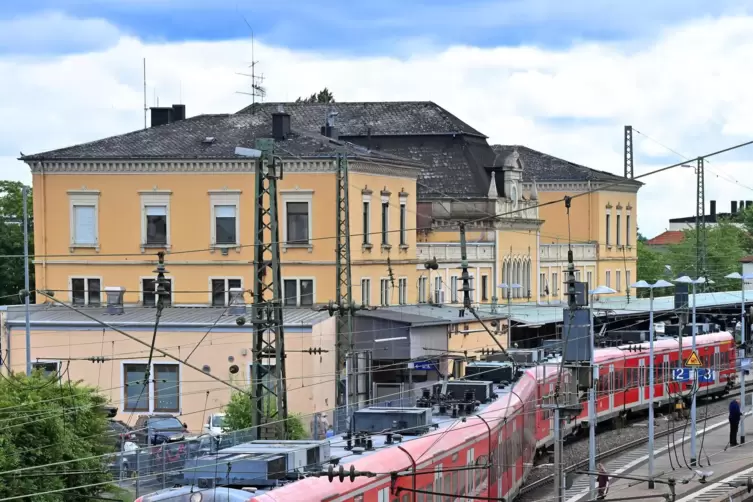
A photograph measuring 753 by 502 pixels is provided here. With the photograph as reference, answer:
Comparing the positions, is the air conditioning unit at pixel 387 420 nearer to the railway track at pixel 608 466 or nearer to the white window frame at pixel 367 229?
the railway track at pixel 608 466

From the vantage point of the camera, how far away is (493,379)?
4144 cm

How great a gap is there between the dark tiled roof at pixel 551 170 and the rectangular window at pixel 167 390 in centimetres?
3926

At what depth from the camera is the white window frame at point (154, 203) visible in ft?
196

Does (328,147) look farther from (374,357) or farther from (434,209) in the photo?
(434,209)

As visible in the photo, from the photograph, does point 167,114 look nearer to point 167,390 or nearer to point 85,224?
point 85,224

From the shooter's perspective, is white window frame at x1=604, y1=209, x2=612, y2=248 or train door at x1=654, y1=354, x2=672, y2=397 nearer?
train door at x1=654, y1=354, x2=672, y2=397

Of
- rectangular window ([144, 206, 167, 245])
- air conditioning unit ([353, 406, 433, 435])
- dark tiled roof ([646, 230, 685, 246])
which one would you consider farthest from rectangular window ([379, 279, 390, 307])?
dark tiled roof ([646, 230, 685, 246])

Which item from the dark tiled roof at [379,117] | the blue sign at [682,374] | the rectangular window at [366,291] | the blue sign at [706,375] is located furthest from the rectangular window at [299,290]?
the dark tiled roof at [379,117]

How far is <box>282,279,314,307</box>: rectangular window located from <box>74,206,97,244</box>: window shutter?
7.60 m

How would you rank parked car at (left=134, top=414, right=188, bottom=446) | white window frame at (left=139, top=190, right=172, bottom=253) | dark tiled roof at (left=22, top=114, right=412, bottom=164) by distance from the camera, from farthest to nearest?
white window frame at (left=139, top=190, right=172, bottom=253) → dark tiled roof at (left=22, top=114, right=412, bottom=164) → parked car at (left=134, top=414, right=188, bottom=446)

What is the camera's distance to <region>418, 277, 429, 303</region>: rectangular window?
6631 centimetres

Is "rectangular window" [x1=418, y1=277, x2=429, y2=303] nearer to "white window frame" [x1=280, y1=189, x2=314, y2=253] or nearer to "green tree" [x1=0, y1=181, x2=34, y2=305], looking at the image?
"white window frame" [x1=280, y1=189, x2=314, y2=253]

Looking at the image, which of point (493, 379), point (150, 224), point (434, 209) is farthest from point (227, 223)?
point (493, 379)

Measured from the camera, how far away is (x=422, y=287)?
6681 centimetres
